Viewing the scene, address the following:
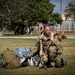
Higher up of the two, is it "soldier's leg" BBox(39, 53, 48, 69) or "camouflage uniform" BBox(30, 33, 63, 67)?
"camouflage uniform" BBox(30, 33, 63, 67)

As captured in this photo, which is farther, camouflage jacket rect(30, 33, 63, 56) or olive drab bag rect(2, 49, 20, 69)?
olive drab bag rect(2, 49, 20, 69)

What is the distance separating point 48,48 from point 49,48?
0.18 feet

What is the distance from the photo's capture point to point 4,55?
402 inches

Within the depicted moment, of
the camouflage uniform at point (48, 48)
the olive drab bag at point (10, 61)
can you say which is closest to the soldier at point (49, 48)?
the camouflage uniform at point (48, 48)

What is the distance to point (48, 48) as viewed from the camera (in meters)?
9.88

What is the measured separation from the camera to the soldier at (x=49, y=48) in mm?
9750

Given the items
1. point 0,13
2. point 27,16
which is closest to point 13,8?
point 0,13

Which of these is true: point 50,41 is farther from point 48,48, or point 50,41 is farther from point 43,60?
point 43,60

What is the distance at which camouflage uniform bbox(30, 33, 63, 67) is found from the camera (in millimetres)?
9773

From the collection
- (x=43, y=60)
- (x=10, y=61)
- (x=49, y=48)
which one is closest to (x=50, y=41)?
(x=49, y=48)

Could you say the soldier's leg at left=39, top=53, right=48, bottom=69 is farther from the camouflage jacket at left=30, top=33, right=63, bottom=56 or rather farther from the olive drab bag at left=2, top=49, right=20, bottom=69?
the olive drab bag at left=2, top=49, right=20, bottom=69

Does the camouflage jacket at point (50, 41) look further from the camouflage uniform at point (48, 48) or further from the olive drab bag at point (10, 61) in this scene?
the olive drab bag at point (10, 61)

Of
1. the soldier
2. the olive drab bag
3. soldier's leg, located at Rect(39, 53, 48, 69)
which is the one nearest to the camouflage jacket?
the soldier

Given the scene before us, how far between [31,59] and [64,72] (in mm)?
1652
